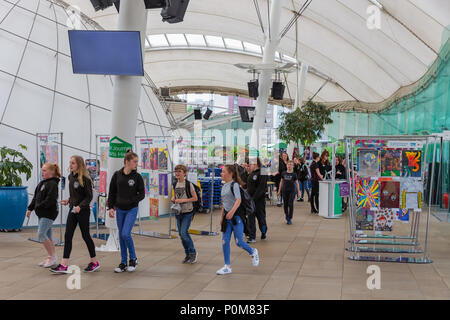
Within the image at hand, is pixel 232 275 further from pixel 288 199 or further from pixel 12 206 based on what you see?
pixel 12 206

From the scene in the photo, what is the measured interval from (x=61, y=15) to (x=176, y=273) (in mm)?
10804

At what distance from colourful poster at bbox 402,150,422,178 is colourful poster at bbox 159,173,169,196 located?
4.90 metres

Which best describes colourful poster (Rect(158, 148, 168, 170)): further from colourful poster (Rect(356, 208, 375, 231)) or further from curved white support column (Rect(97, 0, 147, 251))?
colourful poster (Rect(356, 208, 375, 231))

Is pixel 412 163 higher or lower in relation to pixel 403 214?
higher

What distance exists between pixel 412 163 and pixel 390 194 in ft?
2.05

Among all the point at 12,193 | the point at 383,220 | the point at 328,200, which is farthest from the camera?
the point at 328,200

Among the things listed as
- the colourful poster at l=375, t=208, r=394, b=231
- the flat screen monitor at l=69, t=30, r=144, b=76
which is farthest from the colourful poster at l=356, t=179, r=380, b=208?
the flat screen monitor at l=69, t=30, r=144, b=76

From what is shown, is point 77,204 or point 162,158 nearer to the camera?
point 77,204

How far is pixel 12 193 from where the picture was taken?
12.0 meters

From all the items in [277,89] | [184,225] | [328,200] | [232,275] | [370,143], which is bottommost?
[232,275]

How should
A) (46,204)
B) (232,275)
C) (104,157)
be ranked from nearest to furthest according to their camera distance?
(232,275), (46,204), (104,157)

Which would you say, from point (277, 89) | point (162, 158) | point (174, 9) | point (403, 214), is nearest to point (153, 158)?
point (162, 158)

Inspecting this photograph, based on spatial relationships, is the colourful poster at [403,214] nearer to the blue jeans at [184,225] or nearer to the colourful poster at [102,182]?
the blue jeans at [184,225]

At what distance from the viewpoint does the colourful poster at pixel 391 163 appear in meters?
9.16
